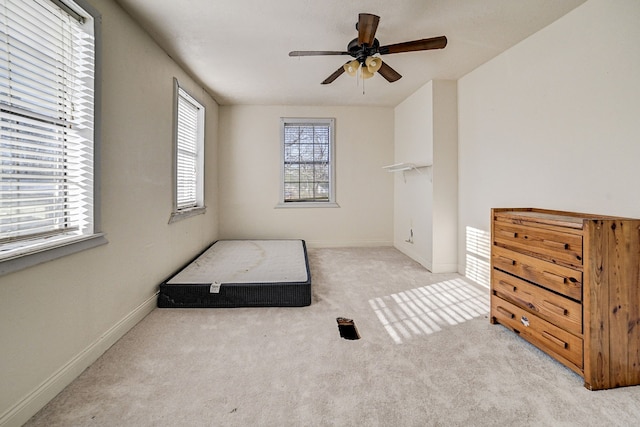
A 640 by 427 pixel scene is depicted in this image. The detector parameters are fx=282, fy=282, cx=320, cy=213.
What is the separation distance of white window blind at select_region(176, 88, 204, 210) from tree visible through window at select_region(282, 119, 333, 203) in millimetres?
1525

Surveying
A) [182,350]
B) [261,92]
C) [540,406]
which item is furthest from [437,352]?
[261,92]

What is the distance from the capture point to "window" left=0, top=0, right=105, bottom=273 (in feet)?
4.55

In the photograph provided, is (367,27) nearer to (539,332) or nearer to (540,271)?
(540,271)

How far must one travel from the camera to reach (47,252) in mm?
1514

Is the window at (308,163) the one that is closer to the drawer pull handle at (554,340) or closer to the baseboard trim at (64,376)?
the baseboard trim at (64,376)

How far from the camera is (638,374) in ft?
5.32

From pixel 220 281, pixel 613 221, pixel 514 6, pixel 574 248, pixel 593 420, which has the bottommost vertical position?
pixel 593 420

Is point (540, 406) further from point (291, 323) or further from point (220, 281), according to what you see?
point (220, 281)

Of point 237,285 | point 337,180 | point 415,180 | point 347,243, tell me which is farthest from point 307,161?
point 237,285

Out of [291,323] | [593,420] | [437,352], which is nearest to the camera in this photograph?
[593,420]

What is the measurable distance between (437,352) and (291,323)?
1.13 m

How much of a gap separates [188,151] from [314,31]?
7.52ft

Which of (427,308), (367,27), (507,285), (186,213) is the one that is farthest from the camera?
(186,213)

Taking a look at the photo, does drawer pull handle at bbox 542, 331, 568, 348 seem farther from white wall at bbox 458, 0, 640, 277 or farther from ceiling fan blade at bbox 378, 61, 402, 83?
ceiling fan blade at bbox 378, 61, 402, 83
